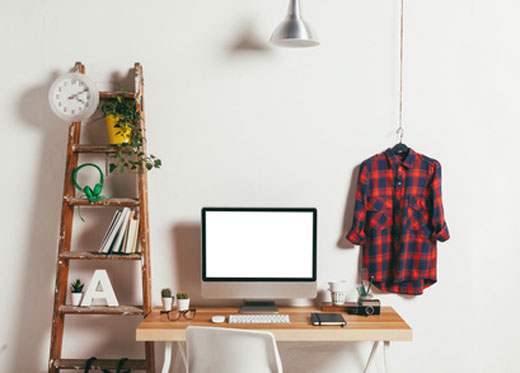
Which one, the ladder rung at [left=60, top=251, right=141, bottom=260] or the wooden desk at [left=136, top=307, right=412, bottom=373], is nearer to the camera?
the wooden desk at [left=136, top=307, right=412, bottom=373]

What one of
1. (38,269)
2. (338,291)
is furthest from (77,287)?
(338,291)

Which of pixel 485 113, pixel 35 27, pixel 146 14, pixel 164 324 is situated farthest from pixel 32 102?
pixel 485 113

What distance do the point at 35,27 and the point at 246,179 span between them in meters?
1.39

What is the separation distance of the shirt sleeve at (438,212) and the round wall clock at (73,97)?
5.80 ft

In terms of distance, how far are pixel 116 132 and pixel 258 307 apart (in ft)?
3.73

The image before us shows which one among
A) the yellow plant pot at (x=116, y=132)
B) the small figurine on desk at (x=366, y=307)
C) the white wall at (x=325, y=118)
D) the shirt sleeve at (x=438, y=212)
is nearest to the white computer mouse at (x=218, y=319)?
the white wall at (x=325, y=118)

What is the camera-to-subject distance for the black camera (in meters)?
2.64

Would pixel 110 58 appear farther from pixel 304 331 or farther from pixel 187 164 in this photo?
pixel 304 331

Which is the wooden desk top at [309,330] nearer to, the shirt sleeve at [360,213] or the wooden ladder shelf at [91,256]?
the wooden ladder shelf at [91,256]

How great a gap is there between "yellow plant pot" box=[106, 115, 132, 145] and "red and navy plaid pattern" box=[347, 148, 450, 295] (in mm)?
1215

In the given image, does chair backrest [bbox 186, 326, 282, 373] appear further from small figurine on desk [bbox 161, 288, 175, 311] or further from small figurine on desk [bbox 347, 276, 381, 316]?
small figurine on desk [bbox 347, 276, 381, 316]

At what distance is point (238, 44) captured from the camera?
2.84 m

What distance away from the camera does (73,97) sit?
268 cm

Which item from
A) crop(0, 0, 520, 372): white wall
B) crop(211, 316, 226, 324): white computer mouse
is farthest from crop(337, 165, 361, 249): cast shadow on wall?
crop(211, 316, 226, 324): white computer mouse
